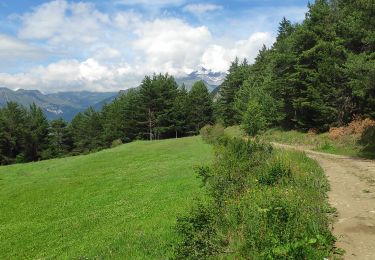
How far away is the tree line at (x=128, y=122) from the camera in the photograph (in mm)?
102625

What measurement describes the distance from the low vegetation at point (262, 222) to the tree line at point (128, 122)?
84.1 m

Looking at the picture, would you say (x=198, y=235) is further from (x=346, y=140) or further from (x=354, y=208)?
(x=346, y=140)

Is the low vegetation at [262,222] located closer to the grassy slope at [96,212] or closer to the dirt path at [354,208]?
the dirt path at [354,208]

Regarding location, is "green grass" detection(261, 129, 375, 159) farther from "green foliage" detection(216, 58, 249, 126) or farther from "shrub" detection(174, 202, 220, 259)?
"green foliage" detection(216, 58, 249, 126)

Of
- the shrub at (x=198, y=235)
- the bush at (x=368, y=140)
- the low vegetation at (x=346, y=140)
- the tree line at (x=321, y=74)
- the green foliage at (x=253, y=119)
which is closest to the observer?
the shrub at (x=198, y=235)

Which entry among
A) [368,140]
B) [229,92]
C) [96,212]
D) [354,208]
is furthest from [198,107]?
[354,208]

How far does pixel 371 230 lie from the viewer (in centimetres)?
1055

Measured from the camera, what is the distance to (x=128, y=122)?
106812 mm

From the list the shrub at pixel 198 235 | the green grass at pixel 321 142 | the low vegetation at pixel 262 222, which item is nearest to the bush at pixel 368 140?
the green grass at pixel 321 142

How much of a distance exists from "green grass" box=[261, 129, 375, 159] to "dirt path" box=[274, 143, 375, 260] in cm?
1067

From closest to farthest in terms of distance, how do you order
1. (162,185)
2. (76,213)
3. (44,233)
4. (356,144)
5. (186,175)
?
1. (44,233)
2. (76,213)
3. (162,185)
4. (186,175)
5. (356,144)

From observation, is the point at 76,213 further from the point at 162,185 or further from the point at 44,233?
the point at 162,185

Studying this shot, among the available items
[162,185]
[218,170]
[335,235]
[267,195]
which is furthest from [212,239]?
[162,185]

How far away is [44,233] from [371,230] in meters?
12.9
